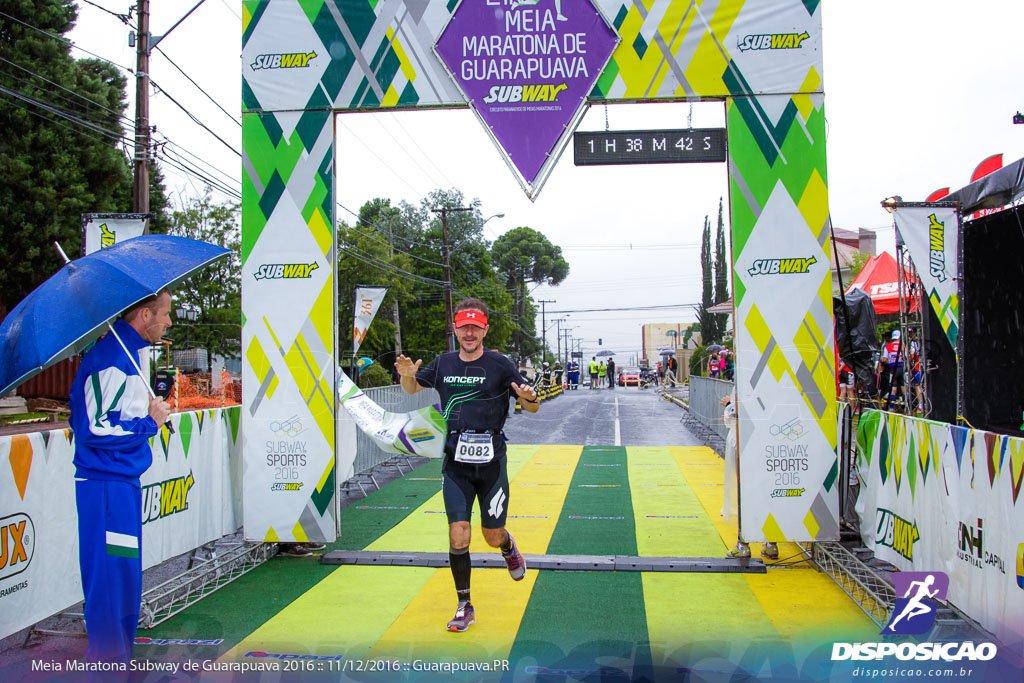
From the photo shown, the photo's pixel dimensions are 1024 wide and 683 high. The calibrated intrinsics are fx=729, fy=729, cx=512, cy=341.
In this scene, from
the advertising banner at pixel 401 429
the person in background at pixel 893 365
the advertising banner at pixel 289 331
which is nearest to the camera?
the advertising banner at pixel 289 331

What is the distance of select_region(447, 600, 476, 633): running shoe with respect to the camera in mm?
4707

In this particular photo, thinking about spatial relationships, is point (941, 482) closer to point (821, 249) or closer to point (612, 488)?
point (821, 249)

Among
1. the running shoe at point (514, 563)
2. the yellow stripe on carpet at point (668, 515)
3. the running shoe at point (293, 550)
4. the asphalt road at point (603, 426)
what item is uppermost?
the running shoe at point (514, 563)

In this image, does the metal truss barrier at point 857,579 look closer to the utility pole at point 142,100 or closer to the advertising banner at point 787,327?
the advertising banner at point 787,327

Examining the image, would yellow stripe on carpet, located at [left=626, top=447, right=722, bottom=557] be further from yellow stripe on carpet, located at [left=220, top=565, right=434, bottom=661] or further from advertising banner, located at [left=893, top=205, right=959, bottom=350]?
advertising banner, located at [left=893, top=205, right=959, bottom=350]

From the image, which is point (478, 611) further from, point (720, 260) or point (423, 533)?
point (720, 260)

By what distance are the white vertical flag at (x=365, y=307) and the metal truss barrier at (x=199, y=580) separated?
5521mm

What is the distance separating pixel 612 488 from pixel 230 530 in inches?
209

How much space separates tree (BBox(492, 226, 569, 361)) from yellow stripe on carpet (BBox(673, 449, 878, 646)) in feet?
154

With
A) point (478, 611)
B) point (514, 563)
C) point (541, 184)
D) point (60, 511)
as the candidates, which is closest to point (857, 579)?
point (514, 563)

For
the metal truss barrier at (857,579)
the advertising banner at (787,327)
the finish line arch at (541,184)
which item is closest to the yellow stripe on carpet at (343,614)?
the finish line arch at (541,184)

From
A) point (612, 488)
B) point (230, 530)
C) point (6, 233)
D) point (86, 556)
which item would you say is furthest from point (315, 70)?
point (6, 233)

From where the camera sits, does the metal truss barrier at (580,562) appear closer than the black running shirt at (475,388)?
No

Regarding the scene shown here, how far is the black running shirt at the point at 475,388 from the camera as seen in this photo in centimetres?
488
